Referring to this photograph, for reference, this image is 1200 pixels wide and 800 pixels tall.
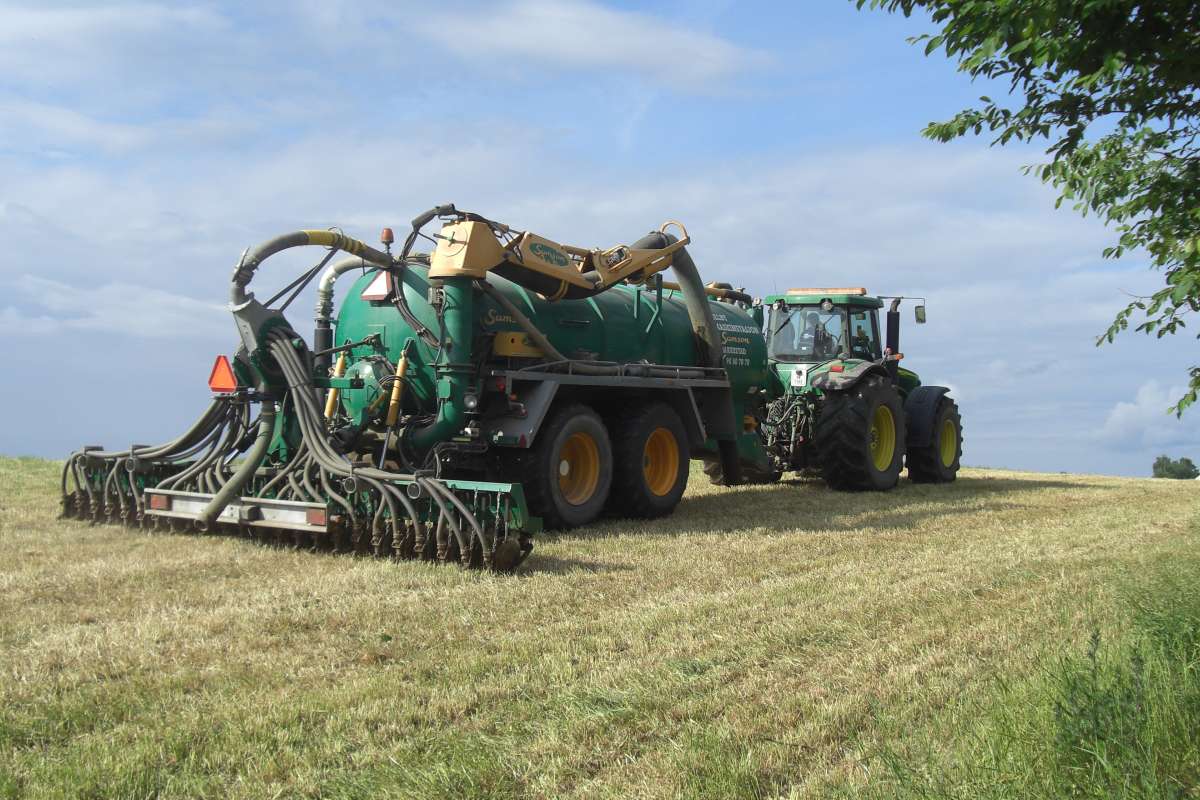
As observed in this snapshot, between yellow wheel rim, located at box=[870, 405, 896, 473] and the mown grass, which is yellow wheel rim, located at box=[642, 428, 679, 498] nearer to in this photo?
yellow wheel rim, located at box=[870, 405, 896, 473]

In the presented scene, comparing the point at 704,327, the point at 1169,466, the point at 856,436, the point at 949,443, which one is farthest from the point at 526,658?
the point at 1169,466

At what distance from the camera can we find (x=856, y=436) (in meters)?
12.3

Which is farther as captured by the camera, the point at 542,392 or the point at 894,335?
the point at 894,335

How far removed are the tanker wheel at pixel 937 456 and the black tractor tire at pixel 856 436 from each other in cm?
146

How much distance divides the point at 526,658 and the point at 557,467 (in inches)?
166

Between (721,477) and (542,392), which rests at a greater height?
(542,392)

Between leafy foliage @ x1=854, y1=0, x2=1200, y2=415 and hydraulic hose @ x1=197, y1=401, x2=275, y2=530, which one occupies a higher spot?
leafy foliage @ x1=854, y1=0, x2=1200, y2=415

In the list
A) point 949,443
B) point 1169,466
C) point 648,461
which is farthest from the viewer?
point 1169,466

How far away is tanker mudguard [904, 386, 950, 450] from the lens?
1434 centimetres

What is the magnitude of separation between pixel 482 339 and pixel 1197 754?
652cm

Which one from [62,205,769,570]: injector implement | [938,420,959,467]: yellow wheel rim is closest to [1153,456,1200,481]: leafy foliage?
[938,420,959,467]: yellow wheel rim

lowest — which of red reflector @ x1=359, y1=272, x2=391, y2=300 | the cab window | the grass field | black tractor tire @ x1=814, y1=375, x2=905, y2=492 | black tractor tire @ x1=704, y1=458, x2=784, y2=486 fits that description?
the grass field

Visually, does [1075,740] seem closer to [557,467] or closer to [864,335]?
[557,467]

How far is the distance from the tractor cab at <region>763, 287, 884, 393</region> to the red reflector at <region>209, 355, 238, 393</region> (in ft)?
22.7
